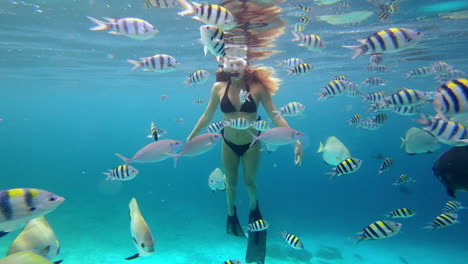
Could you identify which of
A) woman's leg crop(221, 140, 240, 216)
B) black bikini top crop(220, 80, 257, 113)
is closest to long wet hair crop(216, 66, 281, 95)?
black bikini top crop(220, 80, 257, 113)

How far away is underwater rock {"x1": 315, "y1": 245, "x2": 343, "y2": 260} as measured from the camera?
14.1 m

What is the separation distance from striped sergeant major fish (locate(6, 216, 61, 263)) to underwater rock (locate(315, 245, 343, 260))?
46.6ft

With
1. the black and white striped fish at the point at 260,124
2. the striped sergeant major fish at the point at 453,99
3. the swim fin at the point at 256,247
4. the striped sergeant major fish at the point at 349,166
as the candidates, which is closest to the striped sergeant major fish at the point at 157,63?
the black and white striped fish at the point at 260,124

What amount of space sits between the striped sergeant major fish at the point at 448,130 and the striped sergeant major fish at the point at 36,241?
4.96m

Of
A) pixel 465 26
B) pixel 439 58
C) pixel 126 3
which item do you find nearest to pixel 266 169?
pixel 439 58

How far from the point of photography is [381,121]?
7773 mm

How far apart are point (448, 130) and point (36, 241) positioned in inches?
215

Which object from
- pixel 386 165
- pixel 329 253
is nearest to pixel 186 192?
pixel 329 253

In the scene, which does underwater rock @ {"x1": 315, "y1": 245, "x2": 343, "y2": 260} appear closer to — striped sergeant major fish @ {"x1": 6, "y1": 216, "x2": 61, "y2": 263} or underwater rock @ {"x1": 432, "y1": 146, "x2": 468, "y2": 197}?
underwater rock @ {"x1": 432, "y1": 146, "x2": 468, "y2": 197}

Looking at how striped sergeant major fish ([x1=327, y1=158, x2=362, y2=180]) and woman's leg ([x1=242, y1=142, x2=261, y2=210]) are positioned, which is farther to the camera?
woman's leg ([x1=242, y1=142, x2=261, y2=210])

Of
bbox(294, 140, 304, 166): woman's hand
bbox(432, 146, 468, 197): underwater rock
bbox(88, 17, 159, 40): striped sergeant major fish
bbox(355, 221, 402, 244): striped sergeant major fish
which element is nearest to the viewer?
bbox(432, 146, 468, 197): underwater rock

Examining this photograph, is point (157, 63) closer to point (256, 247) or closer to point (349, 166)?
point (349, 166)

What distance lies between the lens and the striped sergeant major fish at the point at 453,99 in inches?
118

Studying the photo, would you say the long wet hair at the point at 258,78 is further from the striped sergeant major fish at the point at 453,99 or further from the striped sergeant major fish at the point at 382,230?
the striped sergeant major fish at the point at 453,99
